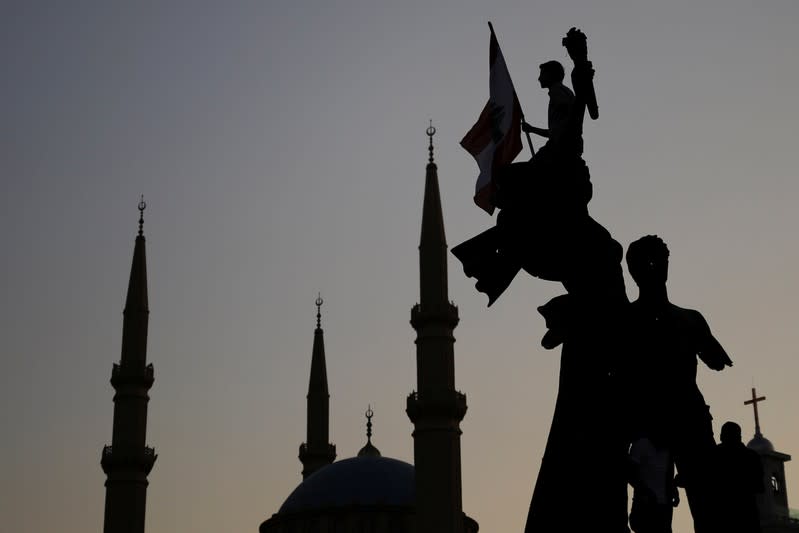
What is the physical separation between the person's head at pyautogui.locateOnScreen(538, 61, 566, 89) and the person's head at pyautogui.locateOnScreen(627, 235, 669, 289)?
1183 millimetres

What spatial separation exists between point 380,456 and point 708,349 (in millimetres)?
44238

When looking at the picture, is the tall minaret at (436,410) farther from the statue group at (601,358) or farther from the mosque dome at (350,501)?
the statue group at (601,358)

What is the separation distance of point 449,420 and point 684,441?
31029mm

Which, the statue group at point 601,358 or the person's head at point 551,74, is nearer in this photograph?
the statue group at point 601,358

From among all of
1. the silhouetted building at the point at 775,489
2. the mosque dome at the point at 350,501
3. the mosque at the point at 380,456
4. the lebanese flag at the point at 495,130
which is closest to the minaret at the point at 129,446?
the mosque at the point at 380,456

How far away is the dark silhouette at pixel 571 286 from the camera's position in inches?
268

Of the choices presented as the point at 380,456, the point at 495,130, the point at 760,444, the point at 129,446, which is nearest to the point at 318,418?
the point at 380,456

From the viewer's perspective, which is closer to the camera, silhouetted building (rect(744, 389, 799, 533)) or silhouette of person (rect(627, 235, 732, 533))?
silhouette of person (rect(627, 235, 732, 533))

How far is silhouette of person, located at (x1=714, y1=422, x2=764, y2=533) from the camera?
6781 mm

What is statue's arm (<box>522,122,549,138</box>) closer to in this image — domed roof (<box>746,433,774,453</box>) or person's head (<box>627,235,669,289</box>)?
person's head (<box>627,235,669,289</box>)

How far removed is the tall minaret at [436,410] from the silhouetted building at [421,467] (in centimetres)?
3

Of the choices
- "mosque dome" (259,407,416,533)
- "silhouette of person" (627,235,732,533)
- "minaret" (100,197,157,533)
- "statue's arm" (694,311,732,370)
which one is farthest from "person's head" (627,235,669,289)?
"mosque dome" (259,407,416,533)

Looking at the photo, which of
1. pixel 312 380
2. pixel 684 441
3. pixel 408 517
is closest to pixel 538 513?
pixel 684 441

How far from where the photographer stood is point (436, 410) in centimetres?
3769
